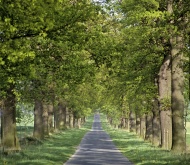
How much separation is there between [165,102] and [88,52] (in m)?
7.09

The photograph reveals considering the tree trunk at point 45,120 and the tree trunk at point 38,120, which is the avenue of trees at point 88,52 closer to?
the tree trunk at point 38,120

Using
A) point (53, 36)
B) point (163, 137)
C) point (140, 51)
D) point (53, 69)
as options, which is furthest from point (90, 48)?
point (163, 137)

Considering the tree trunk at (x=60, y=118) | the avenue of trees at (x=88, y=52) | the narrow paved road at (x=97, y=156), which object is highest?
the avenue of trees at (x=88, y=52)

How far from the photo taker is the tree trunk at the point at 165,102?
2813 cm

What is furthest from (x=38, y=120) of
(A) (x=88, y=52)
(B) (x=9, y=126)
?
(A) (x=88, y=52)

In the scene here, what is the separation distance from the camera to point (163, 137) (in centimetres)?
2912

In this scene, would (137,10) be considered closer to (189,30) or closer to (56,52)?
(189,30)

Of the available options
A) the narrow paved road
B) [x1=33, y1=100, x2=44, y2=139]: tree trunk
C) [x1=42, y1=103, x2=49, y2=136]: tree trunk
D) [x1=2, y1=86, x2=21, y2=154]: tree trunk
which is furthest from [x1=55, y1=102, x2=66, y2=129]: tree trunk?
[x1=2, y1=86, x2=21, y2=154]: tree trunk

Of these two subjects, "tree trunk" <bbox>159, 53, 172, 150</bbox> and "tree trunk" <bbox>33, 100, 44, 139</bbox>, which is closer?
"tree trunk" <bbox>159, 53, 172, 150</bbox>

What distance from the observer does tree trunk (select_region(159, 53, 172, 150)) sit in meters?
28.1

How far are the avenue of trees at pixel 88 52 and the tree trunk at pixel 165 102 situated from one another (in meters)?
0.07

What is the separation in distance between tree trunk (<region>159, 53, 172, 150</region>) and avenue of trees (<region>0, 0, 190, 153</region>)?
7 cm

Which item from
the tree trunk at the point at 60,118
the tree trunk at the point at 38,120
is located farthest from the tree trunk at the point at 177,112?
the tree trunk at the point at 60,118

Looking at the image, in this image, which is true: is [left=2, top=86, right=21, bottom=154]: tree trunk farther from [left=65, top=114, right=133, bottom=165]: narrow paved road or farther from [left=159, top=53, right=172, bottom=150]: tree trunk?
[left=159, top=53, right=172, bottom=150]: tree trunk
